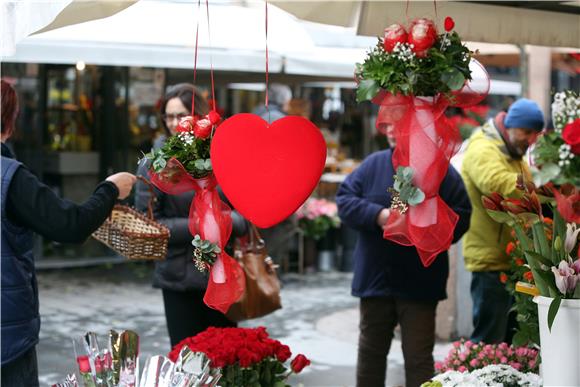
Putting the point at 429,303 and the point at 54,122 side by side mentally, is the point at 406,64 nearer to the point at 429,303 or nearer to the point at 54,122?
the point at 429,303

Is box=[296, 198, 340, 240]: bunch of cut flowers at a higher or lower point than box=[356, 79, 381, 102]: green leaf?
lower

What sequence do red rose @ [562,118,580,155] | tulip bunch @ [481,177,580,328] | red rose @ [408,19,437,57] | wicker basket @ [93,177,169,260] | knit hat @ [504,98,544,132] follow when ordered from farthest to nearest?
knit hat @ [504,98,544,132], wicker basket @ [93,177,169,260], tulip bunch @ [481,177,580,328], red rose @ [408,19,437,57], red rose @ [562,118,580,155]

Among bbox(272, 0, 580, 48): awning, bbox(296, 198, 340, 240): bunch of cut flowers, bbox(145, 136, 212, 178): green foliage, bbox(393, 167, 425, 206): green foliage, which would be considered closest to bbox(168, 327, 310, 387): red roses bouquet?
bbox(145, 136, 212, 178): green foliage

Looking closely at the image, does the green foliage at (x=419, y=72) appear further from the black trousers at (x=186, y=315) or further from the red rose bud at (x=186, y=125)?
the black trousers at (x=186, y=315)

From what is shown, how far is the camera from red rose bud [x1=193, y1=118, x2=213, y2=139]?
3.05 m

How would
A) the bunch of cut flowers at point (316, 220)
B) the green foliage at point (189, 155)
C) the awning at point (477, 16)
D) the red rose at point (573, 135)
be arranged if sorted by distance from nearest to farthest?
the red rose at point (573, 135) < the green foliage at point (189, 155) < the awning at point (477, 16) < the bunch of cut flowers at point (316, 220)

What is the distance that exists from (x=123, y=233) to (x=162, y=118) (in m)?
0.89

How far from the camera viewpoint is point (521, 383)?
331 cm

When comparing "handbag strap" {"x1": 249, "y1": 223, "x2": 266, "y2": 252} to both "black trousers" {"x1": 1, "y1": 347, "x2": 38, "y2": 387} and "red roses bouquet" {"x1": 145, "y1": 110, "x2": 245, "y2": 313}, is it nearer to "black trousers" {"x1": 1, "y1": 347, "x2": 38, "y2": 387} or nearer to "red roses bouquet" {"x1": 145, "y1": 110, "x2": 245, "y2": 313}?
"black trousers" {"x1": 1, "y1": 347, "x2": 38, "y2": 387}

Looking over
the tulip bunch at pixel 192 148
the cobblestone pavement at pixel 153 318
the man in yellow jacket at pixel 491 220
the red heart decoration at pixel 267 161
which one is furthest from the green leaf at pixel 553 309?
the cobblestone pavement at pixel 153 318

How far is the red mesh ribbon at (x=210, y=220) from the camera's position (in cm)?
310

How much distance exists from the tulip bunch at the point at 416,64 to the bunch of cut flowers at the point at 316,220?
28.1 ft

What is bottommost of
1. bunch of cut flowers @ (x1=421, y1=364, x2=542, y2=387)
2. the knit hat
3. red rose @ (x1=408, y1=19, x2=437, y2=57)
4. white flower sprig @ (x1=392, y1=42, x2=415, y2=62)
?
bunch of cut flowers @ (x1=421, y1=364, x2=542, y2=387)

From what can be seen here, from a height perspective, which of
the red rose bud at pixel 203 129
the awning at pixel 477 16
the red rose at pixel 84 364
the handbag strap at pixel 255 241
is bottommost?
the red rose at pixel 84 364
